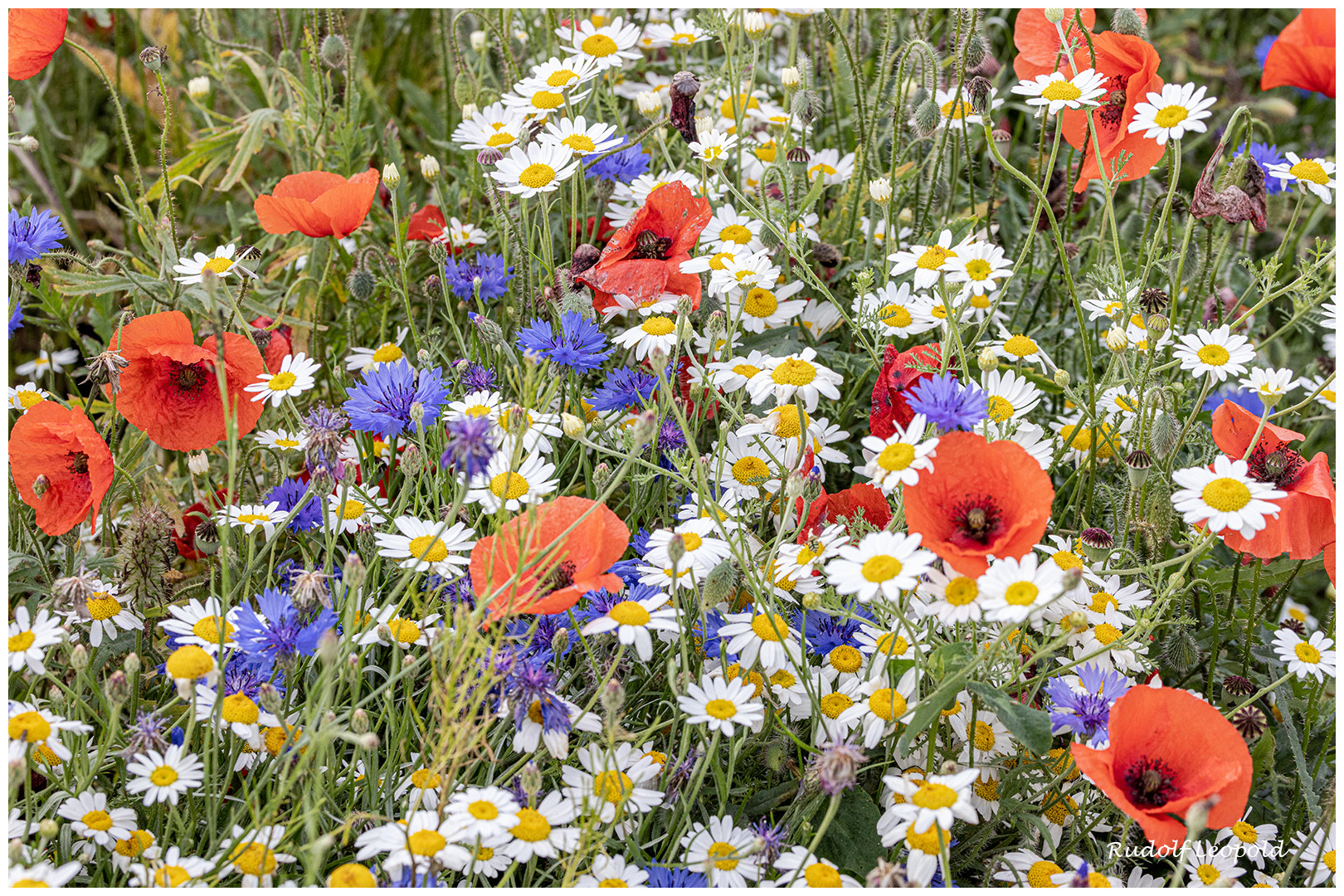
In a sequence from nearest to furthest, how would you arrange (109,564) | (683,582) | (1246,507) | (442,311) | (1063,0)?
(1246,507), (683,582), (109,564), (1063,0), (442,311)

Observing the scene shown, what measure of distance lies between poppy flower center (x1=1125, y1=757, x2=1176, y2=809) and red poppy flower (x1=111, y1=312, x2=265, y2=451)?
0.84m

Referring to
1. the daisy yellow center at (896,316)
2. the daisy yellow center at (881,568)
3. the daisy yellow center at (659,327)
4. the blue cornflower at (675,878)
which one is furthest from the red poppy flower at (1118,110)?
the blue cornflower at (675,878)

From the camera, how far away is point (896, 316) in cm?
119

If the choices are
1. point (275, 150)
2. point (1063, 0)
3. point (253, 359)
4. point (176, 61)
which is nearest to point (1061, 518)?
point (1063, 0)

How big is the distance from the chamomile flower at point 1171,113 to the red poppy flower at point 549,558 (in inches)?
24.4

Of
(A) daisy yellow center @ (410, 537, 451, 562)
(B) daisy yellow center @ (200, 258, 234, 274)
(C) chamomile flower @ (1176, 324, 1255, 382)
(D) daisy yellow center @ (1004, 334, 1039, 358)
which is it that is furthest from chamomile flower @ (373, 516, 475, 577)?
(C) chamomile flower @ (1176, 324, 1255, 382)

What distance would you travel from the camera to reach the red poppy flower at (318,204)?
1.15 meters

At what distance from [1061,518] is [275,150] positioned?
142cm

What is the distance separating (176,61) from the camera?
77.7 inches

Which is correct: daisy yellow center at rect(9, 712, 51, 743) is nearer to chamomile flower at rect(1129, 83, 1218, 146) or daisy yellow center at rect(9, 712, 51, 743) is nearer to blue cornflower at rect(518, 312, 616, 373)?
blue cornflower at rect(518, 312, 616, 373)

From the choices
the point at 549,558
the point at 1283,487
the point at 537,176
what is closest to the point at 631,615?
the point at 549,558

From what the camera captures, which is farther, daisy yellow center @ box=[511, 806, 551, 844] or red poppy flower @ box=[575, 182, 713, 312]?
red poppy flower @ box=[575, 182, 713, 312]

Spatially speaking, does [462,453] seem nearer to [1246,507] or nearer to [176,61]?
A: [1246,507]

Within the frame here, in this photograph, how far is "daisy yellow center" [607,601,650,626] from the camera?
87 cm
